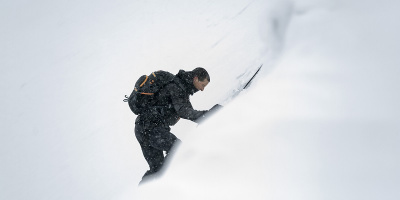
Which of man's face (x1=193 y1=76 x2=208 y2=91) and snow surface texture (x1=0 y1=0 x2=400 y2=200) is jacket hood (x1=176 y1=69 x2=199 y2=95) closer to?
man's face (x1=193 y1=76 x2=208 y2=91)

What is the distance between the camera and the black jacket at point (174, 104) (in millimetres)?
2898

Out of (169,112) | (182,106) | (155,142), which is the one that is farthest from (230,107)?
(155,142)

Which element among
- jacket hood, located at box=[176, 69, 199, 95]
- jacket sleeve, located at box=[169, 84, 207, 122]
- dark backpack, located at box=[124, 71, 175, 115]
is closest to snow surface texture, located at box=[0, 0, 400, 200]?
jacket sleeve, located at box=[169, 84, 207, 122]

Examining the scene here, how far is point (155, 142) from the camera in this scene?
312 cm

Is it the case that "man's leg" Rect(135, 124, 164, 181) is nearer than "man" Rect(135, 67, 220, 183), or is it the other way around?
"man" Rect(135, 67, 220, 183)

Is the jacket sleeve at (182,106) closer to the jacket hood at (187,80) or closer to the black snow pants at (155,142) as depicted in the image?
the jacket hood at (187,80)

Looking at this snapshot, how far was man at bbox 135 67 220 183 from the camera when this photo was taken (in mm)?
2926

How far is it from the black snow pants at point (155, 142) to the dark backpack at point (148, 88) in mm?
192

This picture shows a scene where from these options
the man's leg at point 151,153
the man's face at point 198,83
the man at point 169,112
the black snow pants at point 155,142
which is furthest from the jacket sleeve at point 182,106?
the man's leg at point 151,153

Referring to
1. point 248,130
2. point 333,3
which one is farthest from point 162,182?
point 333,3

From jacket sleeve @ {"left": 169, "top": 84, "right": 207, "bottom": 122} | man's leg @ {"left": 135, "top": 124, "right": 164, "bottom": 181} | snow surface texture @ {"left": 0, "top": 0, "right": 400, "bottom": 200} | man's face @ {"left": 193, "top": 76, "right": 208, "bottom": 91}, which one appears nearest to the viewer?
snow surface texture @ {"left": 0, "top": 0, "right": 400, "bottom": 200}

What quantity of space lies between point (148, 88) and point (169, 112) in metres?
0.28

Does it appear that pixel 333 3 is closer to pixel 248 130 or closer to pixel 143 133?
pixel 248 130

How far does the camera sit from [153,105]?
3.06 metres
